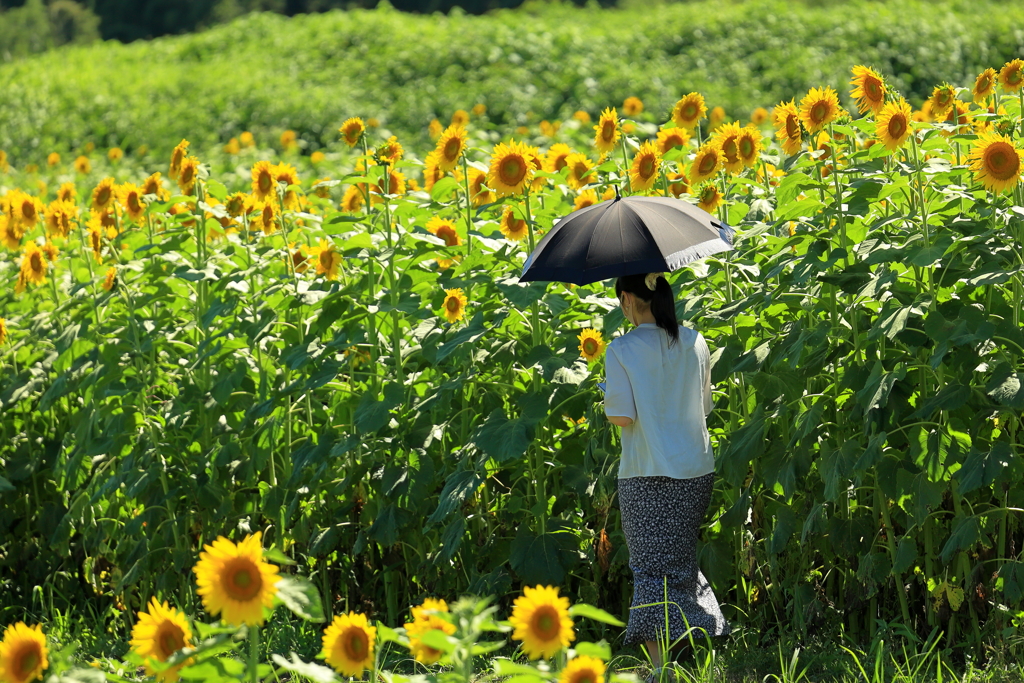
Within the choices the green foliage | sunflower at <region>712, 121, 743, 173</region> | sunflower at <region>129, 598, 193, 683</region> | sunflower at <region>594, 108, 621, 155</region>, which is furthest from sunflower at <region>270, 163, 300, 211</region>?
the green foliage

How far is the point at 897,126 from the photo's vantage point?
11.7 feet

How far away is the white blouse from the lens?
331cm

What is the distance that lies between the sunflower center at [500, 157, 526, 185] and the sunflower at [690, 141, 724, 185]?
0.64 metres

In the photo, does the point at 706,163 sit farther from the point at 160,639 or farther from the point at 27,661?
the point at 27,661

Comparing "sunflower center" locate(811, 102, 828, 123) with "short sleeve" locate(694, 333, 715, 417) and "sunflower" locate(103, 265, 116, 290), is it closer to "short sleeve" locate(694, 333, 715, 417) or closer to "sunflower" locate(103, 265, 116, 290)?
"short sleeve" locate(694, 333, 715, 417)

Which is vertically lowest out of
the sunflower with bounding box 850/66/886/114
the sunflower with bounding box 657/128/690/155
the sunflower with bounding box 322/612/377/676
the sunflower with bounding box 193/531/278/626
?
the sunflower with bounding box 322/612/377/676

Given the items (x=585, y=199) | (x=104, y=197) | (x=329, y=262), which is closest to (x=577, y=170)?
(x=585, y=199)

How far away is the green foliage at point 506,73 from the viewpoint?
1569 cm

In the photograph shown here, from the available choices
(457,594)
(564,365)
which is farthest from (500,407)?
(457,594)

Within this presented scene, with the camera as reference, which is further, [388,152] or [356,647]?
[388,152]

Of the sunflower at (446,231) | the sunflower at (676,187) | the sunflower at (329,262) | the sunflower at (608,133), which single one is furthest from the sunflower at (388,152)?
the sunflower at (676,187)

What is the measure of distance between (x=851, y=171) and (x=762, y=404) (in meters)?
0.79

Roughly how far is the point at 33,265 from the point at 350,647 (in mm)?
3372

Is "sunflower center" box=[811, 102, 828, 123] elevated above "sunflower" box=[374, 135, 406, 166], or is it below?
above
